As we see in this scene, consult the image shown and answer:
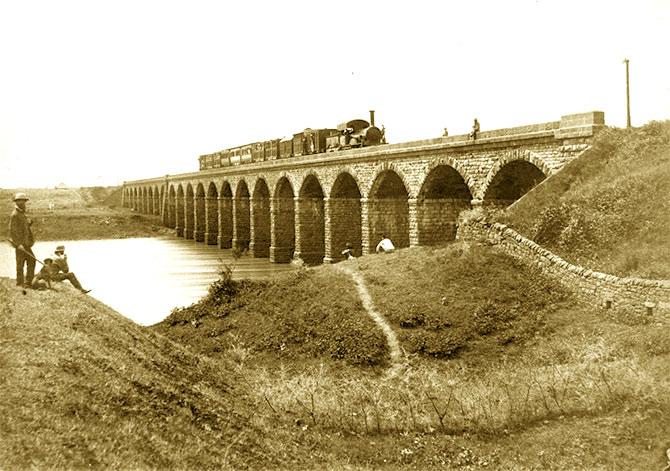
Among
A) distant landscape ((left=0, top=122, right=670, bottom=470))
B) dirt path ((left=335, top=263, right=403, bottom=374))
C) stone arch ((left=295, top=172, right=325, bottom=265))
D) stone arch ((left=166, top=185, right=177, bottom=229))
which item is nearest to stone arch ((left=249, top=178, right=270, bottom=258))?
stone arch ((left=295, top=172, right=325, bottom=265))

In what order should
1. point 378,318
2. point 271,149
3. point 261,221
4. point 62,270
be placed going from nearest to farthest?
1. point 62,270
2. point 378,318
3. point 261,221
4. point 271,149

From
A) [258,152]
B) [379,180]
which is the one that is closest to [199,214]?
[258,152]

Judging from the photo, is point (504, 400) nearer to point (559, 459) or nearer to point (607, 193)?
point (559, 459)

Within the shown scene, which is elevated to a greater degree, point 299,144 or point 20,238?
point 299,144

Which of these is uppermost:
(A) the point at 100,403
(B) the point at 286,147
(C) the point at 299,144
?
(B) the point at 286,147

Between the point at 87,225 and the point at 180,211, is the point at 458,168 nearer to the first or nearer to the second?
the point at 180,211

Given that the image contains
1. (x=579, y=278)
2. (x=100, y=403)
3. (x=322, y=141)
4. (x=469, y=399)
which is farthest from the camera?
(x=322, y=141)

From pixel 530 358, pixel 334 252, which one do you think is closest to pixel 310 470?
pixel 530 358

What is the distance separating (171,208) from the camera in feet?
220

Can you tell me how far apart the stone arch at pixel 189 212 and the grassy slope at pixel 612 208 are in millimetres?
45684

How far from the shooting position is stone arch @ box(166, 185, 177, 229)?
216 feet

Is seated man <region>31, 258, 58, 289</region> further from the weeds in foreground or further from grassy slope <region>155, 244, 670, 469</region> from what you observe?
the weeds in foreground

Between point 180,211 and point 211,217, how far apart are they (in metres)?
12.7

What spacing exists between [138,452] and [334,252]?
24.3m
